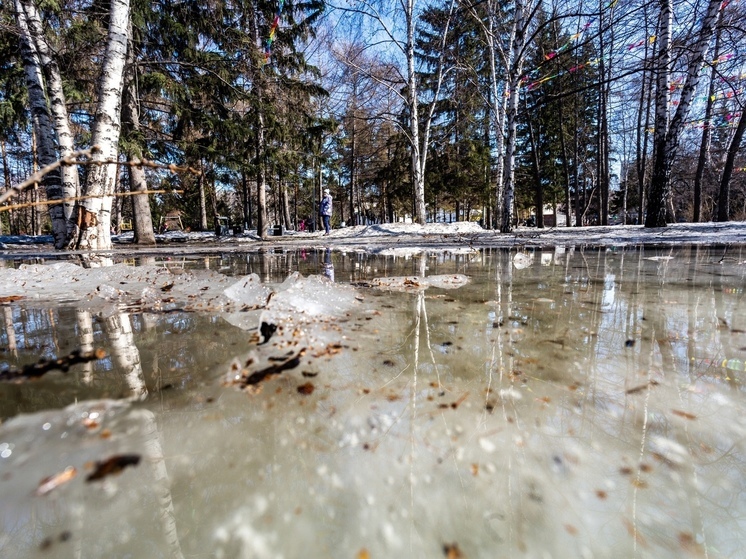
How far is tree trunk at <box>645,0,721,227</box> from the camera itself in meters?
7.49

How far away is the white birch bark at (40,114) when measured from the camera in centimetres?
636

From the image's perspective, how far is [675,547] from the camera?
58cm

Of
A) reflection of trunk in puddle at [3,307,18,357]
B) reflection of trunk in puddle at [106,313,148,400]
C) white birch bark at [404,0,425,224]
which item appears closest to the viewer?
reflection of trunk in puddle at [106,313,148,400]

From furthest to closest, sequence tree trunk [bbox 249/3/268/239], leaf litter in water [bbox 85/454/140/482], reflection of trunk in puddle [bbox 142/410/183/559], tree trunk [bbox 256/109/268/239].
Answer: tree trunk [bbox 256/109/268/239] < tree trunk [bbox 249/3/268/239] < leaf litter in water [bbox 85/454/140/482] < reflection of trunk in puddle [bbox 142/410/183/559]

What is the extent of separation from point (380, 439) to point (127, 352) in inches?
45.4

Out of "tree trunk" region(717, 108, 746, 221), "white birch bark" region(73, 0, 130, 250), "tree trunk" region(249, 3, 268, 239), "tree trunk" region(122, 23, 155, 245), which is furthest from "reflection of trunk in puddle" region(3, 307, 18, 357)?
"tree trunk" region(717, 108, 746, 221)

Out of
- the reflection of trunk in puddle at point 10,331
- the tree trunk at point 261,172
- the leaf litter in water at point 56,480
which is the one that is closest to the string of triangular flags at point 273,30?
the tree trunk at point 261,172

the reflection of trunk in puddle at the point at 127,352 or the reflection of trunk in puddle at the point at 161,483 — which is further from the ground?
the reflection of trunk in puddle at the point at 127,352

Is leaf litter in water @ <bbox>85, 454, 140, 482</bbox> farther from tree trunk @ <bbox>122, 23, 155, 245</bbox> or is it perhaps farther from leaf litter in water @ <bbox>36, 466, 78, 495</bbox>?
tree trunk @ <bbox>122, 23, 155, 245</bbox>

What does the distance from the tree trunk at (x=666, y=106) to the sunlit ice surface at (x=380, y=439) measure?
8817 mm

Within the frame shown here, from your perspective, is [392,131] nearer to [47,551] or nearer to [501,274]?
[501,274]

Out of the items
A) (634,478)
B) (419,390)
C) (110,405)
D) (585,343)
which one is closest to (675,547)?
(634,478)

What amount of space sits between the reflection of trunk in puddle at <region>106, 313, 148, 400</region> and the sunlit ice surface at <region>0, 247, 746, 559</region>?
10 mm

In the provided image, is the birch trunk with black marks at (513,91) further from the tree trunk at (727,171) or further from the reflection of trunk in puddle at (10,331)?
the reflection of trunk in puddle at (10,331)
